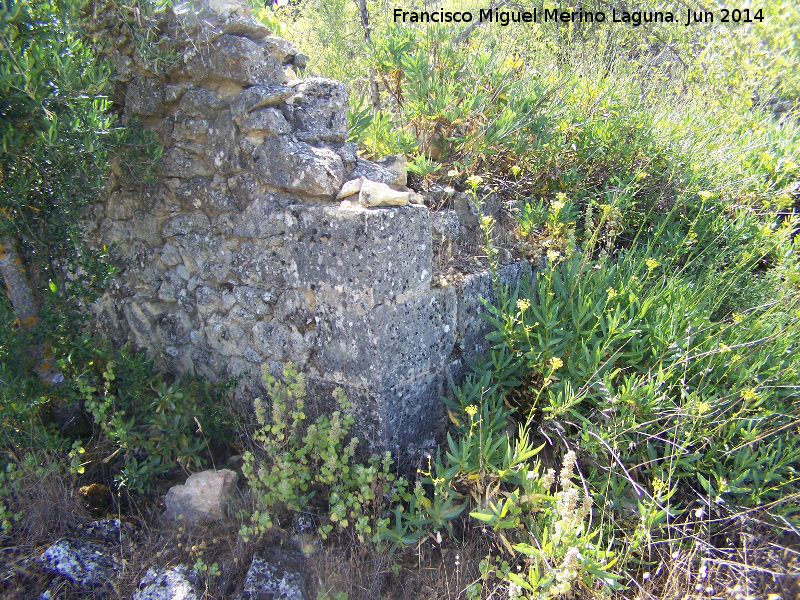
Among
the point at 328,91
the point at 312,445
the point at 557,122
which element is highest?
the point at 328,91

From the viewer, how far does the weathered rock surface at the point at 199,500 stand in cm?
234

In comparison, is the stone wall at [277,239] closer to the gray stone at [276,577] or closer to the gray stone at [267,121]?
the gray stone at [267,121]

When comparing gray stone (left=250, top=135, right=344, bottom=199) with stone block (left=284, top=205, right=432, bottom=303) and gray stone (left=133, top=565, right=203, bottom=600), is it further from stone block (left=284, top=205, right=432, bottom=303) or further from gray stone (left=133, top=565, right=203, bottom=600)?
gray stone (left=133, top=565, right=203, bottom=600)

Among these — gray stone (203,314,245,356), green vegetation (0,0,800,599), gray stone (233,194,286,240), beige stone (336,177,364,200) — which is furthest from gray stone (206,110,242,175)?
gray stone (203,314,245,356)

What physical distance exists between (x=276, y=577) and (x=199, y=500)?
577 mm

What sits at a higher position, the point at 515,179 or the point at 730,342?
the point at 515,179

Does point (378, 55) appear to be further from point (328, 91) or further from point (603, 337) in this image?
point (603, 337)

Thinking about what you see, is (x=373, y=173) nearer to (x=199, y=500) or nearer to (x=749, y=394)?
(x=199, y=500)

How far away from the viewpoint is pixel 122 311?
9.92 ft

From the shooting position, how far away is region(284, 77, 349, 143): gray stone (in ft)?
8.18

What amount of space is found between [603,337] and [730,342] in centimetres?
62

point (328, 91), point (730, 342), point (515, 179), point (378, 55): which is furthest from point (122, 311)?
point (730, 342)

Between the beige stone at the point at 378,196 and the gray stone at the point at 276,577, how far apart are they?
4.97 ft

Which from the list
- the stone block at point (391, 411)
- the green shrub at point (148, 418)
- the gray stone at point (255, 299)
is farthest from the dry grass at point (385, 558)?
the gray stone at point (255, 299)
